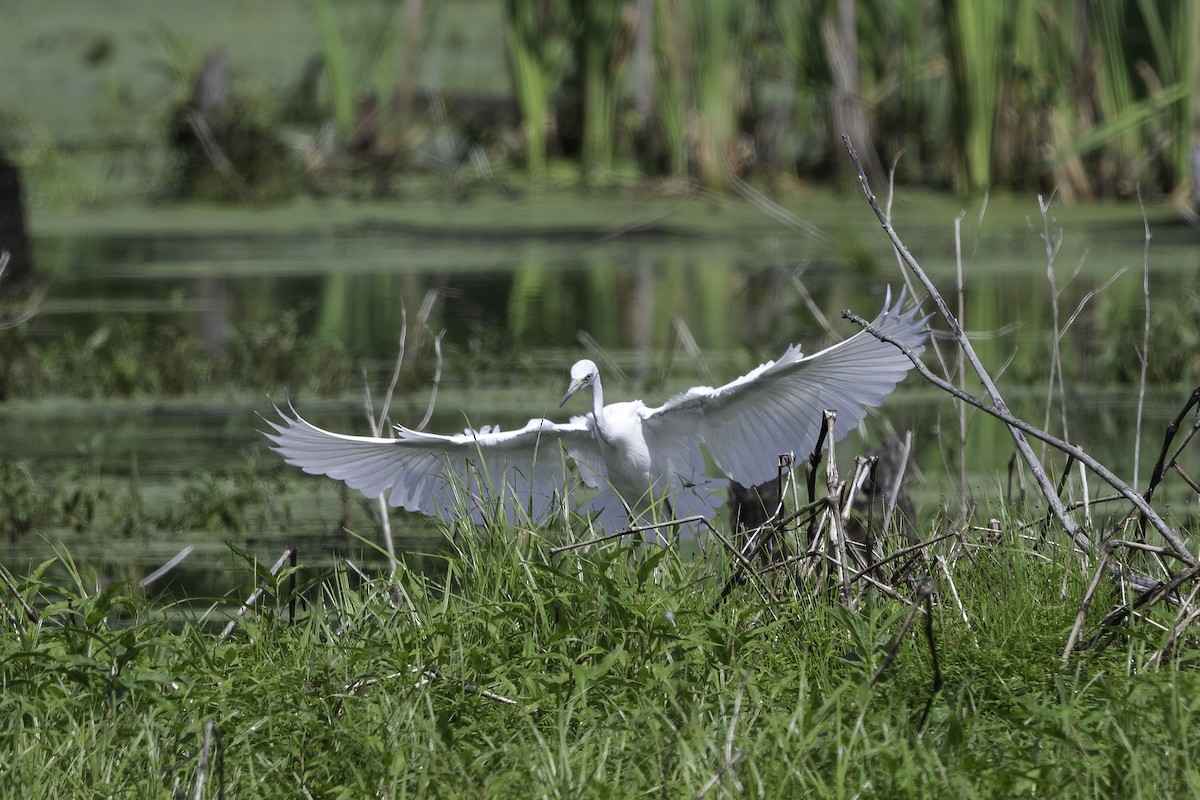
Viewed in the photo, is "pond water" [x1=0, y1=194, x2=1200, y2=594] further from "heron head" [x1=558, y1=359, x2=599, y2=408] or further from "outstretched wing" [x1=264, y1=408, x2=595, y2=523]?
"heron head" [x1=558, y1=359, x2=599, y2=408]

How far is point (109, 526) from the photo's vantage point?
461 centimetres

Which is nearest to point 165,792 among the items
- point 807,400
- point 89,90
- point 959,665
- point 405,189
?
point 959,665

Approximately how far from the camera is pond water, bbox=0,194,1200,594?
5000 millimetres

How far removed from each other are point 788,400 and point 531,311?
4.22 m

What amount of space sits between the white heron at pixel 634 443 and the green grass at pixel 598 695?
14.4 inches

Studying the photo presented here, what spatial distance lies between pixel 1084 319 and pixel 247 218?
18.1ft

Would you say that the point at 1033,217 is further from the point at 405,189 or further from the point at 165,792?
the point at 165,792

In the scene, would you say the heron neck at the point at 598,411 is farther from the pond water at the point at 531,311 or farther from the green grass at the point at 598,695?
the pond water at the point at 531,311

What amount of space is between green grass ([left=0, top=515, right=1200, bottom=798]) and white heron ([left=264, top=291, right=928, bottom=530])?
37 centimetres

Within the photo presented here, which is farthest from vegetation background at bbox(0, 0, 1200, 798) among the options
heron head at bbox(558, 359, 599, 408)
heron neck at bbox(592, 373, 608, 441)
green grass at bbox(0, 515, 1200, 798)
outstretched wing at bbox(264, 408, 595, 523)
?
heron head at bbox(558, 359, 599, 408)

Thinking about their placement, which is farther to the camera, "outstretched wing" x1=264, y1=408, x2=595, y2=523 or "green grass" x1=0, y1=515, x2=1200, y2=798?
"outstretched wing" x1=264, y1=408, x2=595, y2=523

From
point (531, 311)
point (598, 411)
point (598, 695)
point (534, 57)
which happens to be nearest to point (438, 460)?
point (598, 411)

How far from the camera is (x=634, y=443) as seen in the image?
3.71 meters

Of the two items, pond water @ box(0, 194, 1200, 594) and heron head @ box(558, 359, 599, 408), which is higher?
heron head @ box(558, 359, 599, 408)
